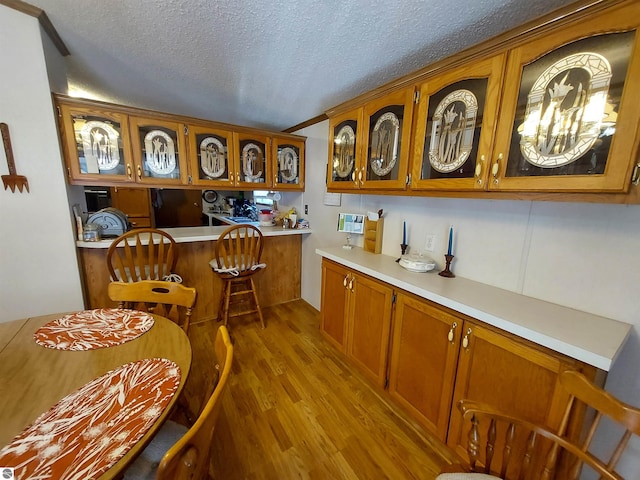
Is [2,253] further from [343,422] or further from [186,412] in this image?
[343,422]

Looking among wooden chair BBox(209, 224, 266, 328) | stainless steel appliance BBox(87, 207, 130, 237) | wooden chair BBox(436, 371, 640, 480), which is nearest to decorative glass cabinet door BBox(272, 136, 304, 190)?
wooden chair BBox(209, 224, 266, 328)

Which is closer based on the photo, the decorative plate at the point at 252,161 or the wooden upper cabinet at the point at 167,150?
the wooden upper cabinet at the point at 167,150

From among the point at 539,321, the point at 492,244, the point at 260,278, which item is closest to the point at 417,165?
the point at 492,244

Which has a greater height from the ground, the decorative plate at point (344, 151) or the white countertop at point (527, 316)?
the decorative plate at point (344, 151)

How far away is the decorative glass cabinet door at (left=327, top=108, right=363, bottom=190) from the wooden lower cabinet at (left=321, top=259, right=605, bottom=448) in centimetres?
72

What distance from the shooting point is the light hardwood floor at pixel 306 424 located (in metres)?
1.30

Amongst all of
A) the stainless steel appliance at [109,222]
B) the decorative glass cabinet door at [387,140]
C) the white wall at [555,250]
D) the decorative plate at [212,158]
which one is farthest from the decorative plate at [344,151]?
the stainless steel appliance at [109,222]

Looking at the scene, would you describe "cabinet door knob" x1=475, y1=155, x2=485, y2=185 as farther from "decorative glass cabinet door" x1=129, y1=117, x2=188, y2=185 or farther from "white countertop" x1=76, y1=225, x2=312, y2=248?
"decorative glass cabinet door" x1=129, y1=117, x2=188, y2=185

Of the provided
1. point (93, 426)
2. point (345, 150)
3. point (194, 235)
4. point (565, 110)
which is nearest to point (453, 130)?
point (565, 110)

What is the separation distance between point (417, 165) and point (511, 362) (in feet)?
3.50

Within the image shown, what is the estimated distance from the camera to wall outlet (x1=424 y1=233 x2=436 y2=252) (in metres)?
1.74

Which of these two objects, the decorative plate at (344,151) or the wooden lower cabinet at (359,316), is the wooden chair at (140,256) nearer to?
the wooden lower cabinet at (359,316)

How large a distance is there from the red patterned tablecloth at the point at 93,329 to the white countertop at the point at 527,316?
132cm

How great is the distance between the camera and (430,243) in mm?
1763
